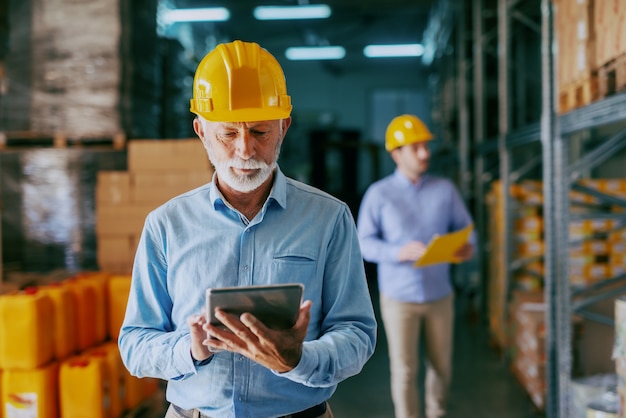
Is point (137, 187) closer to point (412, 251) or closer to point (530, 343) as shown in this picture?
point (412, 251)

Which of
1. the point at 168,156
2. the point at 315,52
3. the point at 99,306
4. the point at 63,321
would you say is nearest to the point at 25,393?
the point at 63,321

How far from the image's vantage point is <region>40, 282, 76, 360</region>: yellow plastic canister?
162 inches

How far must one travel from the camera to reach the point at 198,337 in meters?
1.56

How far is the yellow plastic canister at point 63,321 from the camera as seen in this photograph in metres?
4.12

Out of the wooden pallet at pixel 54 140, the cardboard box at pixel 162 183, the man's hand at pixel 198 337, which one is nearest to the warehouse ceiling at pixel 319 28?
the wooden pallet at pixel 54 140

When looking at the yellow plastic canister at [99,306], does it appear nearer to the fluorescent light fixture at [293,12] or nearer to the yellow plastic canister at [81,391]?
the yellow plastic canister at [81,391]

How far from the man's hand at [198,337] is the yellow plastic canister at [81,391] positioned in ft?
8.85

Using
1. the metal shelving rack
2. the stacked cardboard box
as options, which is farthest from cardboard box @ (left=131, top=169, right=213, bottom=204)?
the stacked cardboard box

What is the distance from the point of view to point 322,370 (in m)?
1.64

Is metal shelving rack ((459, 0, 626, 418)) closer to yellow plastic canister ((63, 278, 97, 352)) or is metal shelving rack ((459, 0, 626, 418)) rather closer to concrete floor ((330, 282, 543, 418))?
concrete floor ((330, 282, 543, 418))

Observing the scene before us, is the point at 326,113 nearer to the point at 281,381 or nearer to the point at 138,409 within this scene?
the point at 138,409

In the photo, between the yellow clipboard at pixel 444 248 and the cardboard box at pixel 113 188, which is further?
the cardboard box at pixel 113 188

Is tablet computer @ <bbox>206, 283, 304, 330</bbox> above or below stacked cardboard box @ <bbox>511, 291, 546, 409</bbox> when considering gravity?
above

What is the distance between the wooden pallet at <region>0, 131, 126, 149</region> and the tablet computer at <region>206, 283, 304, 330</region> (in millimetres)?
4709
